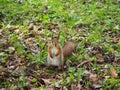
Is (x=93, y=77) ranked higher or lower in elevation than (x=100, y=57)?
lower

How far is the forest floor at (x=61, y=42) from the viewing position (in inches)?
222

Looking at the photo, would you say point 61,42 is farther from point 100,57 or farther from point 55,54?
point 55,54

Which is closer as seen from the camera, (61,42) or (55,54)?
(55,54)

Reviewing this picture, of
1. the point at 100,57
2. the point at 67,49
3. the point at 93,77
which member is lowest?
the point at 93,77

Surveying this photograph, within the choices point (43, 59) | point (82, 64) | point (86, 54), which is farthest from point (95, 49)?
point (43, 59)

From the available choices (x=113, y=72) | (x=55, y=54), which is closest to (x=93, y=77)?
(x=113, y=72)

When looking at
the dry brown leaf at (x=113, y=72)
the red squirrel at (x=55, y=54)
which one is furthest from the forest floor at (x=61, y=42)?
the red squirrel at (x=55, y=54)

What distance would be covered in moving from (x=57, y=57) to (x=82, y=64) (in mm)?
596

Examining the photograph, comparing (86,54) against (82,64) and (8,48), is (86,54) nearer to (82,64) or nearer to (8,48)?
(82,64)

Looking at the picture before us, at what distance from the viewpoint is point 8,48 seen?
6840 millimetres

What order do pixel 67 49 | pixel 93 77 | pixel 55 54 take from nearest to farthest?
pixel 93 77 → pixel 55 54 → pixel 67 49

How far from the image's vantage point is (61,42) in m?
7.12

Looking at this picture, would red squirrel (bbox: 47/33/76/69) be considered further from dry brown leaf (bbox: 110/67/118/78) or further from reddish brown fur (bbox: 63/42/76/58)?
dry brown leaf (bbox: 110/67/118/78)

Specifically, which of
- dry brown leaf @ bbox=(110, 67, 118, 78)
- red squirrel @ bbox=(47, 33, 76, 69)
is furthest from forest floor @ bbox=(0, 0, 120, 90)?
red squirrel @ bbox=(47, 33, 76, 69)
